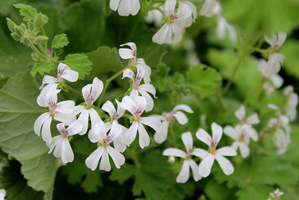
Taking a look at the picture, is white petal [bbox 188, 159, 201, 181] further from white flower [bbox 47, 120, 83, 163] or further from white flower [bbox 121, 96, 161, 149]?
white flower [bbox 47, 120, 83, 163]

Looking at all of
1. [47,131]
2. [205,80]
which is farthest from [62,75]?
[205,80]

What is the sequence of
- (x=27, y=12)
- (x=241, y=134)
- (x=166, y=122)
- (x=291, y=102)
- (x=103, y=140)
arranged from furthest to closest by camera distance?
(x=291, y=102) → (x=241, y=134) → (x=166, y=122) → (x=27, y=12) → (x=103, y=140)

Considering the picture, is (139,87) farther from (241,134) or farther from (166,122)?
(241,134)

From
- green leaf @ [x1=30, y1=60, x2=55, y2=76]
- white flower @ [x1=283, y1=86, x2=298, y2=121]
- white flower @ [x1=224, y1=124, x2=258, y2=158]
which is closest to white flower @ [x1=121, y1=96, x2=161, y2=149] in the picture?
green leaf @ [x1=30, y1=60, x2=55, y2=76]

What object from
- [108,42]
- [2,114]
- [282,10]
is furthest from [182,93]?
[282,10]

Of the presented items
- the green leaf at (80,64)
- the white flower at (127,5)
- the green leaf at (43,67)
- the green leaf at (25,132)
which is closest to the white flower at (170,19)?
the white flower at (127,5)
